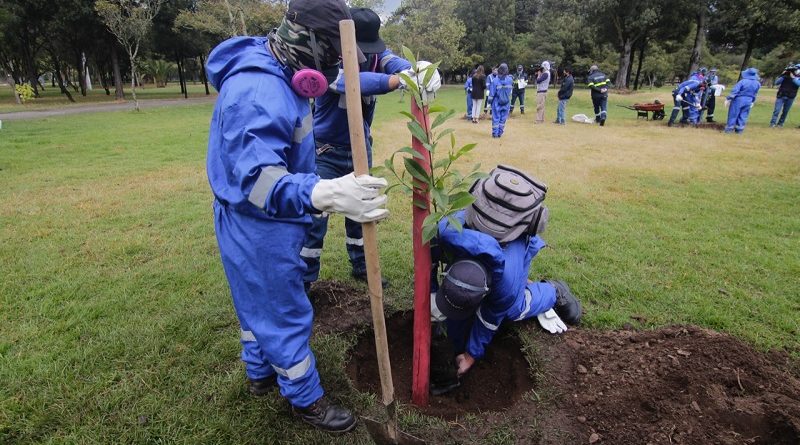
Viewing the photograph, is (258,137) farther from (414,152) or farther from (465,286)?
(465,286)

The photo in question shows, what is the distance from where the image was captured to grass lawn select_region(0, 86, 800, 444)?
248cm

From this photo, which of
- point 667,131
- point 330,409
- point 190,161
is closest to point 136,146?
point 190,161

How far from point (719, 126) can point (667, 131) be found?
2.22m

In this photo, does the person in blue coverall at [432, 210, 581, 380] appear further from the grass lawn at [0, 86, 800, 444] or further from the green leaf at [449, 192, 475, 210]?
the grass lawn at [0, 86, 800, 444]

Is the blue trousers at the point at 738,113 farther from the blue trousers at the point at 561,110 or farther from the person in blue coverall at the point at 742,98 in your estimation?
the blue trousers at the point at 561,110

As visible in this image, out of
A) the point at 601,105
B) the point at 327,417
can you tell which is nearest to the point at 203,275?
the point at 327,417

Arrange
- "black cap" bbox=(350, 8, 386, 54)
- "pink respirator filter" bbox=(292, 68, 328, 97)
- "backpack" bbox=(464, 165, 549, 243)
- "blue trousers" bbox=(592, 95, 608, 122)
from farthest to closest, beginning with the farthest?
"blue trousers" bbox=(592, 95, 608, 122)
"black cap" bbox=(350, 8, 386, 54)
"backpack" bbox=(464, 165, 549, 243)
"pink respirator filter" bbox=(292, 68, 328, 97)

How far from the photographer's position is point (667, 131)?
525 inches

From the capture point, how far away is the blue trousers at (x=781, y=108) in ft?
→ 43.9

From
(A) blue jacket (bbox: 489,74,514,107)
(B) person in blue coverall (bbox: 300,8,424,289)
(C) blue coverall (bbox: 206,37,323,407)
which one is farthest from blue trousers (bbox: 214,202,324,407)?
(A) blue jacket (bbox: 489,74,514,107)

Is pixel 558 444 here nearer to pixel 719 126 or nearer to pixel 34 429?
pixel 34 429

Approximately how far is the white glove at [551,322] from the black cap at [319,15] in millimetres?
2286

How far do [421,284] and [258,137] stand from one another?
119cm

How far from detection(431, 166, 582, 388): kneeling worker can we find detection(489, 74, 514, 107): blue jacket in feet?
33.2
